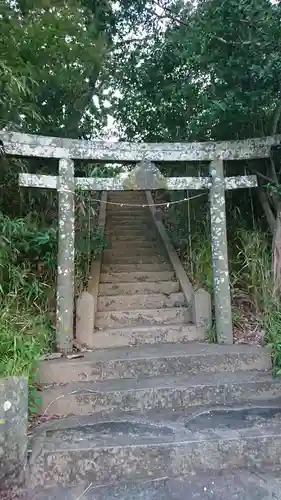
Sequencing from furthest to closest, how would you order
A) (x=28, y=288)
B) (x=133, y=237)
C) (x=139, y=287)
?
(x=133, y=237) < (x=139, y=287) < (x=28, y=288)

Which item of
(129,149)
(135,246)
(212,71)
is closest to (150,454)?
(129,149)

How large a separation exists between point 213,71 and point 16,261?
358 centimetres

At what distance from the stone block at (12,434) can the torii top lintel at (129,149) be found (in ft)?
8.69

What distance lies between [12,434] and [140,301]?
2.92 m

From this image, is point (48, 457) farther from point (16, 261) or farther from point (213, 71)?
point (213, 71)

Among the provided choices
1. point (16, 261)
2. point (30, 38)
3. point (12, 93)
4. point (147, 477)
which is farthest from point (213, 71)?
point (147, 477)

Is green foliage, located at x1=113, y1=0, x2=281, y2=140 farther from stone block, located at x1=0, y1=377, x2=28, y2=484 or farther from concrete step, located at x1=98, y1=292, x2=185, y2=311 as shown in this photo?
stone block, located at x1=0, y1=377, x2=28, y2=484

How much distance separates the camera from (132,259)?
625 centimetres

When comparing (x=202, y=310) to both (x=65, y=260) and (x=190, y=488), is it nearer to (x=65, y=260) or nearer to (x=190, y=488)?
(x=65, y=260)

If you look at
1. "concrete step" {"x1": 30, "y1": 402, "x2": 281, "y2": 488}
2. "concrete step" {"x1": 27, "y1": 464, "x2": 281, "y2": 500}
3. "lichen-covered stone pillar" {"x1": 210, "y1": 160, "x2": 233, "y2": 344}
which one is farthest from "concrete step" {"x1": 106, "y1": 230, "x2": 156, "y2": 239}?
"concrete step" {"x1": 27, "y1": 464, "x2": 281, "y2": 500}

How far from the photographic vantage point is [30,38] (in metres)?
3.98

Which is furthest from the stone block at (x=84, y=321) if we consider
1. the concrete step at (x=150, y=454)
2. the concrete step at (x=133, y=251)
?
the concrete step at (x=133, y=251)

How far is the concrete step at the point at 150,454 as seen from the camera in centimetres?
246

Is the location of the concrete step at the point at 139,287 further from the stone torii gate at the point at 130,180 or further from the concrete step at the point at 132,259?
the stone torii gate at the point at 130,180
